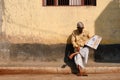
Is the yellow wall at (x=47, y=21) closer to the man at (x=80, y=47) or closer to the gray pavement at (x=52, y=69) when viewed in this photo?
the man at (x=80, y=47)

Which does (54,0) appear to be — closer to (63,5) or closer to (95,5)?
(63,5)

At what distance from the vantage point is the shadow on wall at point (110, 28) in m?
12.7

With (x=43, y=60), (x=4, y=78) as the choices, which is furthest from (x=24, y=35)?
(x=4, y=78)

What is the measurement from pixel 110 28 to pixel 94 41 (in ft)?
2.38

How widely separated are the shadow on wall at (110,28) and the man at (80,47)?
0.63 m

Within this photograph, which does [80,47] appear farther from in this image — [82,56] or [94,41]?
[94,41]

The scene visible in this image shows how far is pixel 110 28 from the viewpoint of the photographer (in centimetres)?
1279

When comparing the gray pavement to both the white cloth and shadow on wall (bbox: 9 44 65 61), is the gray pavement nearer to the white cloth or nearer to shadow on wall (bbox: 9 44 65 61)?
the white cloth

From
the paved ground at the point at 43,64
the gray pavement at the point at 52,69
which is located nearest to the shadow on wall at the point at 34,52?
the paved ground at the point at 43,64

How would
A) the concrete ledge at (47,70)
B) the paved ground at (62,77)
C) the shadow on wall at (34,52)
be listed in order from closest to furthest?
the paved ground at (62,77) < the concrete ledge at (47,70) < the shadow on wall at (34,52)

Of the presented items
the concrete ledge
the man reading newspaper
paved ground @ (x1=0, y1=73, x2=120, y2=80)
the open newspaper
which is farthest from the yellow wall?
paved ground @ (x1=0, y1=73, x2=120, y2=80)

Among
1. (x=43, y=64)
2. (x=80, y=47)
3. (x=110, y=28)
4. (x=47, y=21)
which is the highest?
(x=47, y=21)

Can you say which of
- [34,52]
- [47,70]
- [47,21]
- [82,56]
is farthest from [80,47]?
[34,52]

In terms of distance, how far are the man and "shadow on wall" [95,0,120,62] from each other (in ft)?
2.07
